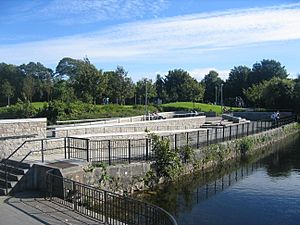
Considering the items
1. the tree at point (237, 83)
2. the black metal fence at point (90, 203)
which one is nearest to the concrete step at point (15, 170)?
the black metal fence at point (90, 203)

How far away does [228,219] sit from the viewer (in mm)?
13227

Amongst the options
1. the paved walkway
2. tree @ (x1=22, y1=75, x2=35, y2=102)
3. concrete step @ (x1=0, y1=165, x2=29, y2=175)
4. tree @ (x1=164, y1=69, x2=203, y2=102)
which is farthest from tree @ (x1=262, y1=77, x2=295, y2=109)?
the paved walkway

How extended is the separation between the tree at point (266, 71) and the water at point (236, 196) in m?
77.6

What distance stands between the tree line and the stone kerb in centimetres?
2029

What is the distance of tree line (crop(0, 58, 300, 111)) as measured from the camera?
181 feet

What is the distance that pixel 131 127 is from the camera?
2509cm

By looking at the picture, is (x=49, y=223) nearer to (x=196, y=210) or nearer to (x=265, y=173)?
(x=196, y=210)

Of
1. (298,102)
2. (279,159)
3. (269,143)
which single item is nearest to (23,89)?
(298,102)

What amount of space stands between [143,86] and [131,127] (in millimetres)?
50805

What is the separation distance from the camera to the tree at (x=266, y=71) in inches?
3893

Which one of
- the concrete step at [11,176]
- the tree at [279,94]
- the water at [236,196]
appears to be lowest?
the water at [236,196]

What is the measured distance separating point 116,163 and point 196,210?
4111 millimetres

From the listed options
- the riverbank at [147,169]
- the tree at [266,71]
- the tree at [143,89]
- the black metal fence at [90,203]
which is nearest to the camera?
the black metal fence at [90,203]

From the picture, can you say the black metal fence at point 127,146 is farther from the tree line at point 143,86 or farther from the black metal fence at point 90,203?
the tree line at point 143,86
